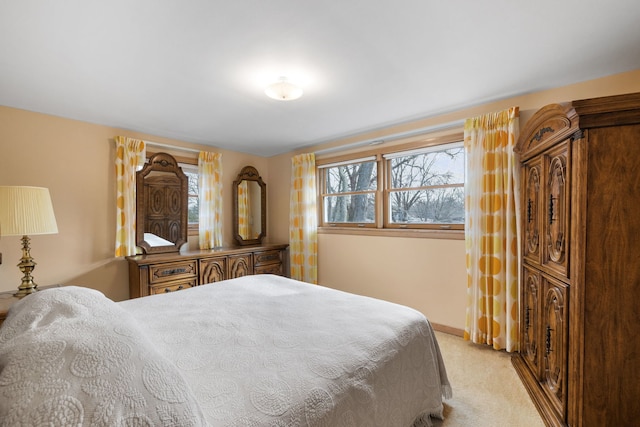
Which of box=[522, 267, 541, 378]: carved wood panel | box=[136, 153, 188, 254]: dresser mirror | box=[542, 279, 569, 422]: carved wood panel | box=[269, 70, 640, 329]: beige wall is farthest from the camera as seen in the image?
box=[136, 153, 188, 254]: dresser mirror

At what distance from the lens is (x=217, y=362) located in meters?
1.10

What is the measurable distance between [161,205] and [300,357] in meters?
3.03

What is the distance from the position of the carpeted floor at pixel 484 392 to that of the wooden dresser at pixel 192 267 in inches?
99.4

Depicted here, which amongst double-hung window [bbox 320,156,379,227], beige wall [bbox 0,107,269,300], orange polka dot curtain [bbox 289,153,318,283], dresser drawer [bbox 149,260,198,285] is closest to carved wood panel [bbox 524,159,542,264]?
double-hung window [bbox 320,156,379,227]

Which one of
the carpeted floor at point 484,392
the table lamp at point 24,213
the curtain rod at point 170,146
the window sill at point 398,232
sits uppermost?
the curtain rod at point 170,146

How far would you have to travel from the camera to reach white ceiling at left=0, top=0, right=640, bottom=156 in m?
1.41

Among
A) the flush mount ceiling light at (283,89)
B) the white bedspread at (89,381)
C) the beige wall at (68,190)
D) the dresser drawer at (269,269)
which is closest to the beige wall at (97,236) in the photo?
the beige wall at (68,190)

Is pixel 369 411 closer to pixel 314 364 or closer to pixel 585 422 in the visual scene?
pixel 314 364

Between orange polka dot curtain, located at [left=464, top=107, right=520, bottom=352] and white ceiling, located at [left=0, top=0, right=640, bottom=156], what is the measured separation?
346 millimetres

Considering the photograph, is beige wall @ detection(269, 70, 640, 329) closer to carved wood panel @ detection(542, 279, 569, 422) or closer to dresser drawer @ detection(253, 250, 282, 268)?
dresser drawer @ detection(253, 250, 282, 268)

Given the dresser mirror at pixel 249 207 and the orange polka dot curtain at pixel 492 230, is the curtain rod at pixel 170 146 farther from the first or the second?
the orange polka dot curtain at pixel 492 230

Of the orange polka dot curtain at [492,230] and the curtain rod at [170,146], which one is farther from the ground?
the curtain rod at [170,146]

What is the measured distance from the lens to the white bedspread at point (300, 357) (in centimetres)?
91

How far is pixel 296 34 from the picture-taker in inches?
62.7
